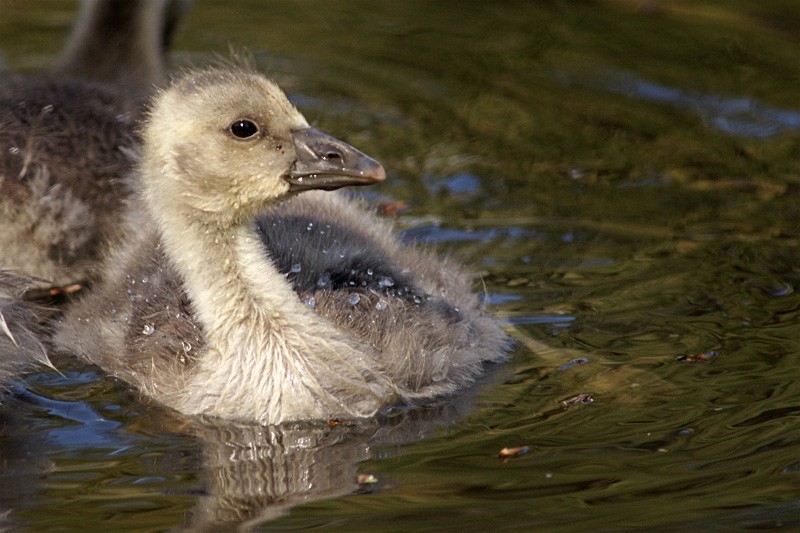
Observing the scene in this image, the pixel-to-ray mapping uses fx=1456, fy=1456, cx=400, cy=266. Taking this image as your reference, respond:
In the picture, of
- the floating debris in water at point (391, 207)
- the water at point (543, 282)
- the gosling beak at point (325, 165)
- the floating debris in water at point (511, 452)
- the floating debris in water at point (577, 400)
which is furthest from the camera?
the floating debris in water at point (391, 207)

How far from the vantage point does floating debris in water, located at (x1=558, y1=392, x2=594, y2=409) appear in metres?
5.38

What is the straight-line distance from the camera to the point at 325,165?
17.1 ft

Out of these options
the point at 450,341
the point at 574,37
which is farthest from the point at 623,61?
the point at 450,341

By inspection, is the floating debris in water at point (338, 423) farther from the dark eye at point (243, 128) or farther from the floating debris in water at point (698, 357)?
the floating debris in water at point (698, 357)

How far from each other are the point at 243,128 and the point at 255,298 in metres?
0.62

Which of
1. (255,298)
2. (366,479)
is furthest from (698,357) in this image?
(255,298)

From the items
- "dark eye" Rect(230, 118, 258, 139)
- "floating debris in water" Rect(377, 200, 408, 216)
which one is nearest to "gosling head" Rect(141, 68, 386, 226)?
"dark eye" Rect(230, 118, 258, 139)

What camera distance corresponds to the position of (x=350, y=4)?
10.4m

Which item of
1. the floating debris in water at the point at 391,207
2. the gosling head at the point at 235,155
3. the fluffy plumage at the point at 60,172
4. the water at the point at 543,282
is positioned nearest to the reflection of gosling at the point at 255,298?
the gosling head at the point at 235,155

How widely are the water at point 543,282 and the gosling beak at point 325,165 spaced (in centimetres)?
88

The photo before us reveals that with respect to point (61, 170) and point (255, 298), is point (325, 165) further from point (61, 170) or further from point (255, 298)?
point (61, 170)

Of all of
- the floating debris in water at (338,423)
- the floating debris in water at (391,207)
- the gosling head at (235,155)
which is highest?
the gosling head at (235,155)

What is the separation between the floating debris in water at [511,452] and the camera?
492cm

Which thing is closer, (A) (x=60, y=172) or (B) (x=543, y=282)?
(A) (x=60, y=172)
